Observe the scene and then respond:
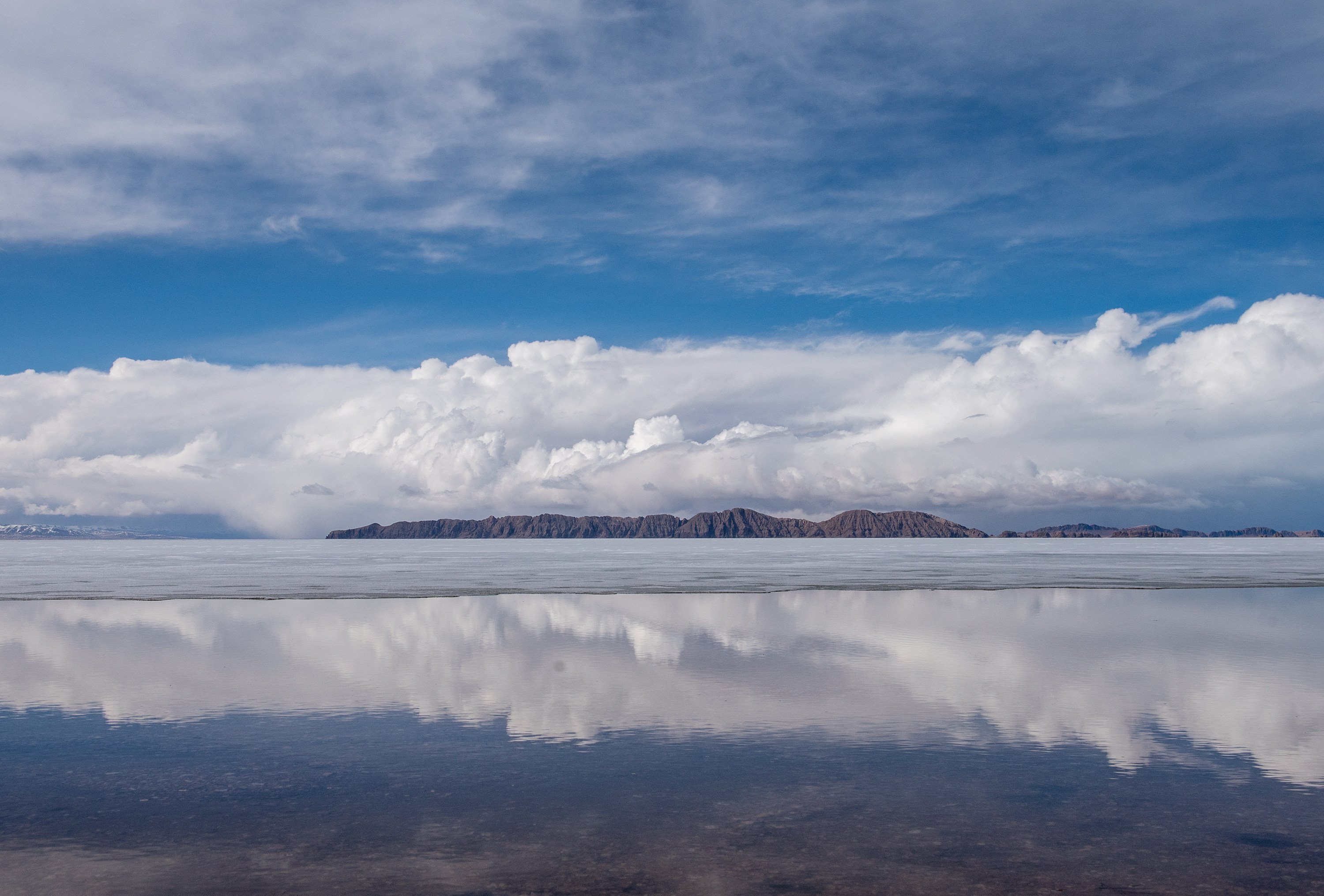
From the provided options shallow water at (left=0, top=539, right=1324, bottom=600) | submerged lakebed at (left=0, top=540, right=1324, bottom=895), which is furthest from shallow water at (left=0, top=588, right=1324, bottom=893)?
shallow water at (left=0, top=539, right=1324, bottom=600)

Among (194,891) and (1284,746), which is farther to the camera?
(1284,746)

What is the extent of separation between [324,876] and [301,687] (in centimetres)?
1255

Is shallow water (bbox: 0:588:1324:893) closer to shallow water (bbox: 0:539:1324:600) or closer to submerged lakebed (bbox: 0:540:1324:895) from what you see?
submerged lakebed (bbox: 0:540:1324:895)

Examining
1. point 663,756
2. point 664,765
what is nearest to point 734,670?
point 663,756

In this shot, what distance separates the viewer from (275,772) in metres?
14.3

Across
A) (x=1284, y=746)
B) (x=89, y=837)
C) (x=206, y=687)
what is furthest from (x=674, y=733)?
(x=206, y=687)

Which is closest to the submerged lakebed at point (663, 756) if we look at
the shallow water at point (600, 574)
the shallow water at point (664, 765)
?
the shallow water at point (664, 765)

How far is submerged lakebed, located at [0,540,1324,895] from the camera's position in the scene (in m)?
10.5

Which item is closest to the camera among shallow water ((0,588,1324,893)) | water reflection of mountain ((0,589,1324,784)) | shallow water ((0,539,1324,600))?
shallow water ((0,588,1324,893))

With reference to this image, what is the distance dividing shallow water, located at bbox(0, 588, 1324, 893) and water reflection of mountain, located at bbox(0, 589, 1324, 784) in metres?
0.14

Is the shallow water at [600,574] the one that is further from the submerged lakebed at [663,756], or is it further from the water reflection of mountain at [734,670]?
the submerged lakebed at [663,756]

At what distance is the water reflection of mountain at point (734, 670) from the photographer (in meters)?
17.5

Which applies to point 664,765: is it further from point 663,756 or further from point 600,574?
point 600,574

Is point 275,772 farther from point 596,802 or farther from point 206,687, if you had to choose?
point 206,687
